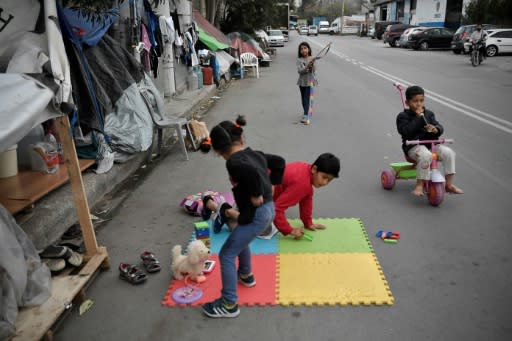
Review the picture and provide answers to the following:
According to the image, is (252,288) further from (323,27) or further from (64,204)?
(323,27)

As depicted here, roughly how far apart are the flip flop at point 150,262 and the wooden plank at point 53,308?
0.41 meters

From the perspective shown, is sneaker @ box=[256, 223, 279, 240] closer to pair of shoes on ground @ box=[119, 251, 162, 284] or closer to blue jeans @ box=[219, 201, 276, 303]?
pair of shoes on ground @ box=[119, 251, 162, 284]

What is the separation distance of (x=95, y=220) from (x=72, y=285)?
5.74 feet

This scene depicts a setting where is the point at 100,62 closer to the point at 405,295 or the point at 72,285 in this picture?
the point at 72,285

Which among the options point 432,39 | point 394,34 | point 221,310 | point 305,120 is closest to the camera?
point 221,310

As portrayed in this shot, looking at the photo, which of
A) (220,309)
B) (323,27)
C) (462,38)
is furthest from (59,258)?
(323,27)

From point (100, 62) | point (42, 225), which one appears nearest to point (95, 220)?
point (42, 225)

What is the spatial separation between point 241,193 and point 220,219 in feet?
4.91

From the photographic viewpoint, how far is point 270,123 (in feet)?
33.0

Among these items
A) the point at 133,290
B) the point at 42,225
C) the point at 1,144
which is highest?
the point at 1,144

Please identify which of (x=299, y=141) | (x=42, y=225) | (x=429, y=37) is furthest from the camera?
(x=429, y=37)

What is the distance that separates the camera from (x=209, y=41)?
16000 mm

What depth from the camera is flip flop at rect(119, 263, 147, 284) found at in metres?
3.89

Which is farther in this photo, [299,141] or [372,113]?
[372,113]
